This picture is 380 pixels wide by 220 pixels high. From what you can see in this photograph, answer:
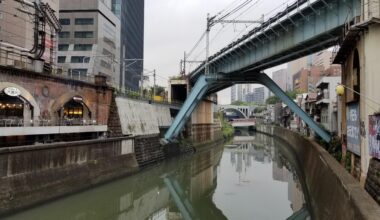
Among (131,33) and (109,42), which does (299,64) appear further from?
(109,42)

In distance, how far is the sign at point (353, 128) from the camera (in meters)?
17.6

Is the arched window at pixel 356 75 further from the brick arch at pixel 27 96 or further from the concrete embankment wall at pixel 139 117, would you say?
the concrete embankment wall at pixel 139 117

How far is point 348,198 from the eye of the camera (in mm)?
11117

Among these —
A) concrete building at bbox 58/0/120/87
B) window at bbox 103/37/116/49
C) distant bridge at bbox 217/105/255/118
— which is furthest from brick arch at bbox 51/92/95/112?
distant bridge at bbox 217/105/255/118

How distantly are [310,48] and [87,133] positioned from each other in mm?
17927

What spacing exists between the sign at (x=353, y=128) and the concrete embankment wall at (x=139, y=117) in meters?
20.8

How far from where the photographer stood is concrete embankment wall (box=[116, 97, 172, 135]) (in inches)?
1448

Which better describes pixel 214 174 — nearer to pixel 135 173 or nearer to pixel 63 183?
pixel 135 173

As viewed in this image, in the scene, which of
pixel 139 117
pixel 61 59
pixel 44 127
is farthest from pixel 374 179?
pixel 61 59

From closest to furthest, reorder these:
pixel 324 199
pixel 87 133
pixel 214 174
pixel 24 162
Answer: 1. pixel 324 199
2. pixel 24 162
3. pixel 87 133
4. pixel 214 174

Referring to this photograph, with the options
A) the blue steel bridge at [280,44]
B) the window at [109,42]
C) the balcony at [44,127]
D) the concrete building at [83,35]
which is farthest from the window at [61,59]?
the balcony at [44,127]

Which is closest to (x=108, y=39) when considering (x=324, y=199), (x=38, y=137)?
(x=38, y=137)

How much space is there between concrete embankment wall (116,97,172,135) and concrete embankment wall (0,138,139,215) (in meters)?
4.91

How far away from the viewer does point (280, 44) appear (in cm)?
2952
